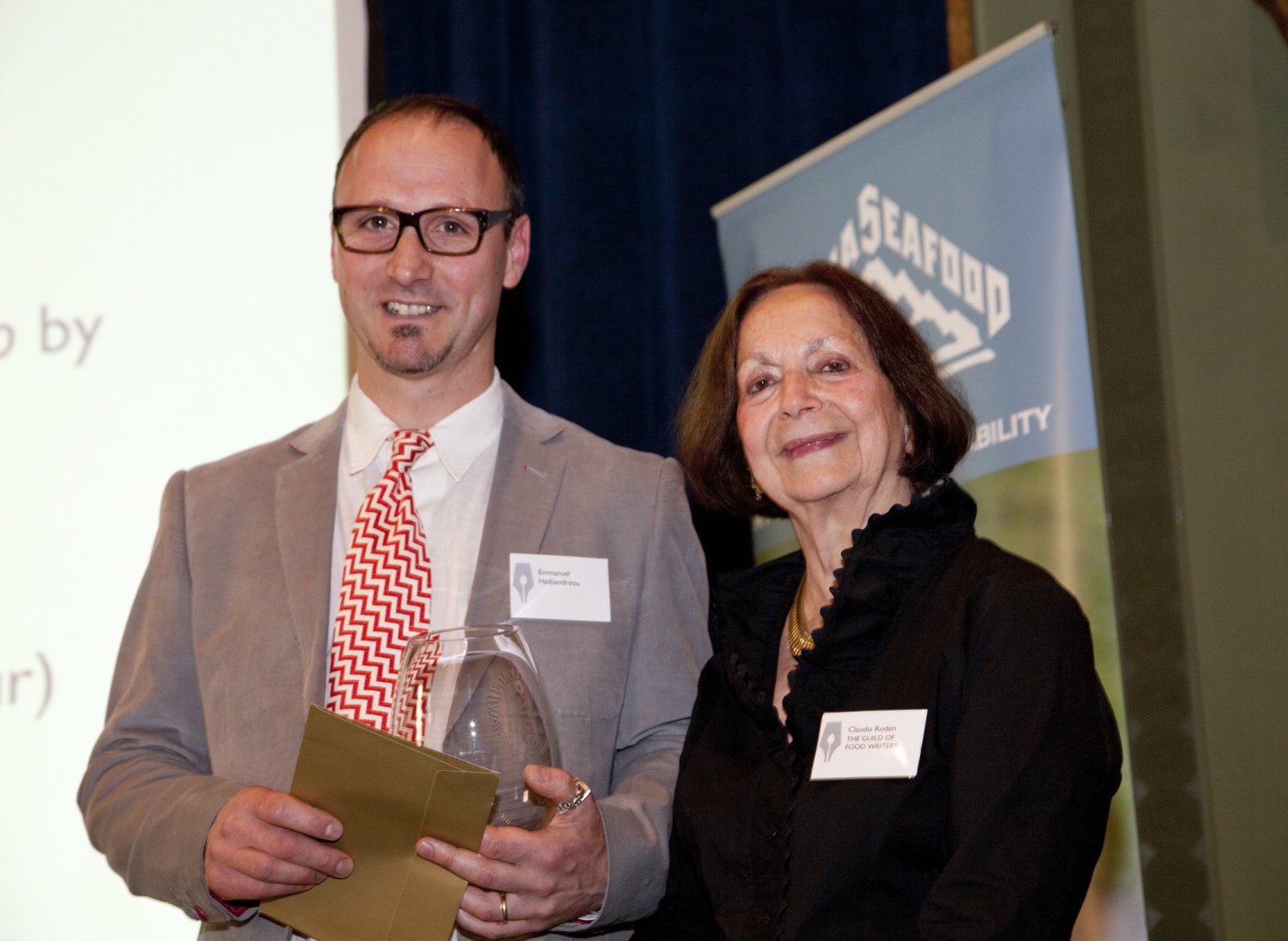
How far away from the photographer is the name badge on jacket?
7.09 feet

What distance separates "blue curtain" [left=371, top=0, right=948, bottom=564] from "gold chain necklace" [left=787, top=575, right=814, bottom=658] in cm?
162

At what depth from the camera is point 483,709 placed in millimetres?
1484

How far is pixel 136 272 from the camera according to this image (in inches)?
124

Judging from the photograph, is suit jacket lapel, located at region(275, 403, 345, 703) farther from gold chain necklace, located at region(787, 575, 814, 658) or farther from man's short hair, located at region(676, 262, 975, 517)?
gold chain necklace, located at region(787, 575, 814, 658)

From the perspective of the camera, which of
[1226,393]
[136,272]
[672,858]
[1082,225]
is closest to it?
[672,858]

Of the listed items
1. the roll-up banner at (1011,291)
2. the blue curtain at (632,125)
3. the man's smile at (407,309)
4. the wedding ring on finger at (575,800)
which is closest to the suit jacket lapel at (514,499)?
the man's smile at (407,309)

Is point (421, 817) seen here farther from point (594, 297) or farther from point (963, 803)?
point (594, 297)

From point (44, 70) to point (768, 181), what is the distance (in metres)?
1.86

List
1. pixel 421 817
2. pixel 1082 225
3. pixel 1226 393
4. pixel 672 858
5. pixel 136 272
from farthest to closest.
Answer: pixel 1082 225 → pixel 1226 393 → pixel 136 272 → pixel 672 858 → pixel 421 817

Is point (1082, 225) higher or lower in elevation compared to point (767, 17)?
lower

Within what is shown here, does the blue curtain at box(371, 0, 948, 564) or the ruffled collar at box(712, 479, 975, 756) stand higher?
the blue curtain at box(371, 0, 948, 564)

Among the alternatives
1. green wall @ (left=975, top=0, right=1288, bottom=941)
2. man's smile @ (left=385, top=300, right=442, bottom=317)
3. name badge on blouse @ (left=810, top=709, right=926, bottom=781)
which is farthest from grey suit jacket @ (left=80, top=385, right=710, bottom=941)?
green wall @ (left=975, top=0, right=1288, bottom=941)

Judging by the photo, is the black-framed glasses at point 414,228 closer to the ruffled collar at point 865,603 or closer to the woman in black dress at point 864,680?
the woman in black dress at point 864,680

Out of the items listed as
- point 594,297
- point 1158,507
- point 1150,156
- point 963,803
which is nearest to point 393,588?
point 963,803
